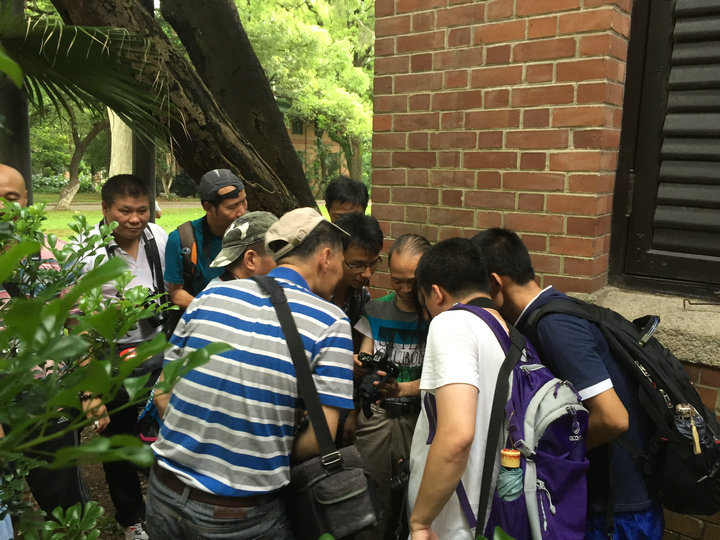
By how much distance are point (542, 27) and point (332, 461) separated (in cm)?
215

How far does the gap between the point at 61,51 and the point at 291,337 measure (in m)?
2.17

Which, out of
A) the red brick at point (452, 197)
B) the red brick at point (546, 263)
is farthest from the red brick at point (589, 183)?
the red brick at point (452, 197)

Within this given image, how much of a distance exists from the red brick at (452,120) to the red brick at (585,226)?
29.7 inches

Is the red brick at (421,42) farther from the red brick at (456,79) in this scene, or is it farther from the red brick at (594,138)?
the red brick at (594,138)

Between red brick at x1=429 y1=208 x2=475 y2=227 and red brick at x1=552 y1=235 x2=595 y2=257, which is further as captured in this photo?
red brick at x1=429 y1=208 x2=475 y2=227

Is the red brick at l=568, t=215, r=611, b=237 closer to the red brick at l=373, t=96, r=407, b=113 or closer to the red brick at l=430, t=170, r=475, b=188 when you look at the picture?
the red brick at l=430, t=170, r=475, b=188

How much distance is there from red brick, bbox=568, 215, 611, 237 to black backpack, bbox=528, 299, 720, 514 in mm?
654

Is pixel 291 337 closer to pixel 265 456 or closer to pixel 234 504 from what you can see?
pixel 265 456

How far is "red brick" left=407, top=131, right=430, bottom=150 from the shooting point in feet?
10.2

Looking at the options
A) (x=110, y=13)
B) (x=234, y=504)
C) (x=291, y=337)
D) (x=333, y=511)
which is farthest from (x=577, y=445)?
(x=110, y=13)

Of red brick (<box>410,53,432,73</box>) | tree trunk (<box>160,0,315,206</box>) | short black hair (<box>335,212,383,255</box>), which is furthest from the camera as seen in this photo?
tree trunk (<box>160,0,315,206</box>)

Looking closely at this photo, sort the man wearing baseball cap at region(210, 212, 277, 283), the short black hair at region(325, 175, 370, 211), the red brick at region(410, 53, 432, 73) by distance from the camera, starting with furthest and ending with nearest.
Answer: the short black hair at region(325, 175, 370, 211)
the red brick at region(410, 53, 432, 73)
the man wearing baseball cap at region(210, 212, 277, 283)

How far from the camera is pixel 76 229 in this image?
1.69 metres

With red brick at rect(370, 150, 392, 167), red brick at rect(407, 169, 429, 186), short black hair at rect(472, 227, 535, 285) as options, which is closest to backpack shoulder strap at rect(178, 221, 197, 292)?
red brick at rect(370, 150, 392, 167)
